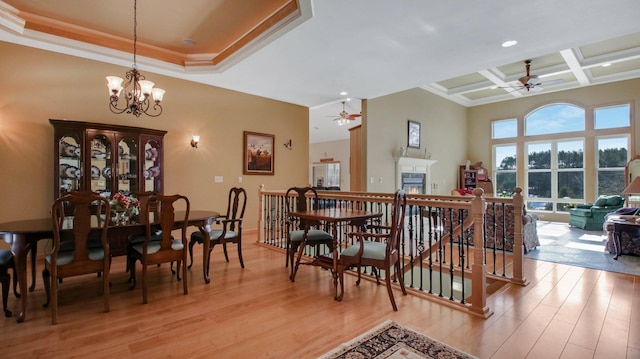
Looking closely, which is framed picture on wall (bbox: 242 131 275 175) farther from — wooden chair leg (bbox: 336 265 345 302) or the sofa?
the sofa

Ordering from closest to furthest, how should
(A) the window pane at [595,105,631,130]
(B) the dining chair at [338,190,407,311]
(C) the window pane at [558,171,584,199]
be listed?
(B) the dining chair at [338,190,407,311]
(A) the window pane at [595,105,631,130]
(C) the window pane at [558,171,584,199]

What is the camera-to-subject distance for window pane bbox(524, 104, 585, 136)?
8078 mm

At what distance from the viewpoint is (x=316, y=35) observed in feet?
11.7

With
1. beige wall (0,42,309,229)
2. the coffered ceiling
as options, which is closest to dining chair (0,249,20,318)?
beige wall (0,42,309,229)

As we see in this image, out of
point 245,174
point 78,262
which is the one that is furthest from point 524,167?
point 78,262

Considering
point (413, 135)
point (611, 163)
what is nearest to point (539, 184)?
point (611, 163)

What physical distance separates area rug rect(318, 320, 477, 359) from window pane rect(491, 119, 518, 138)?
908 cm

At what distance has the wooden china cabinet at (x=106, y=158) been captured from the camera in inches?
157

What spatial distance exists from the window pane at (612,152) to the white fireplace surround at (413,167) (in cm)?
414

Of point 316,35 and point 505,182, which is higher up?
point 316,35

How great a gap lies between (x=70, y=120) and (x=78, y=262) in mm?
2731

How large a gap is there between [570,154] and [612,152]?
82 centimetres

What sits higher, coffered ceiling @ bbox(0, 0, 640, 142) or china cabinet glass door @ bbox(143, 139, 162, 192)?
coffered ceiling @ bbox(0, 0, 640, 142)

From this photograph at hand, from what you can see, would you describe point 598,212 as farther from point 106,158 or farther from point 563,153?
point 106,158
